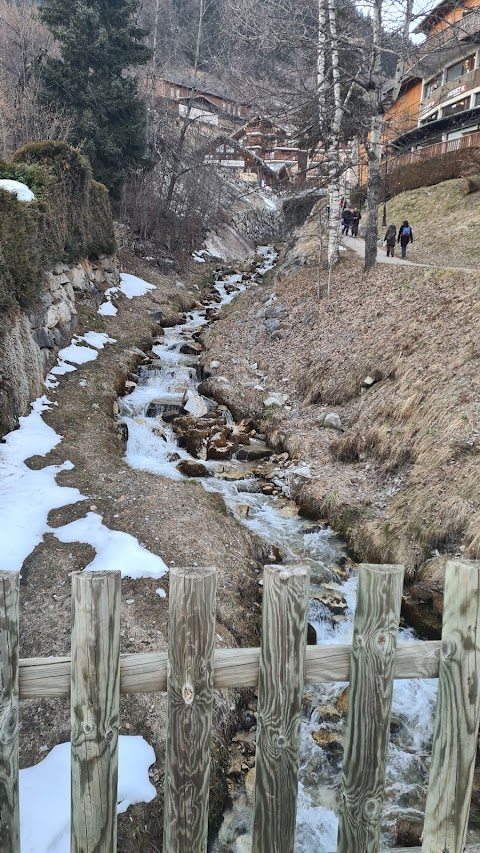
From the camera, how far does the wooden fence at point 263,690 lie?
1.77 meters

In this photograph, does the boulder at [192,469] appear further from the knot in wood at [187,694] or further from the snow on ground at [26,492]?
the knot in wood at [187,694]

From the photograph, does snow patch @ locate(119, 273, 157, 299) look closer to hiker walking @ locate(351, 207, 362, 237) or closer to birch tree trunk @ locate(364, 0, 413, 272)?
birch tree trunk @ locate(364, 0, 413, 272)

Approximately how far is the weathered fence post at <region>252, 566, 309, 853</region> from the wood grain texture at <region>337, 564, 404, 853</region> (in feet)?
0.69

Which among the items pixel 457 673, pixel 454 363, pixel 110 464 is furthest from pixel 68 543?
pixel 454 363

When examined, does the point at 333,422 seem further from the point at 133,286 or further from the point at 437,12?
the point at 437,12

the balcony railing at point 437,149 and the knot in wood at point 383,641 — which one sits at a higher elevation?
the balcony railing at point 437,149

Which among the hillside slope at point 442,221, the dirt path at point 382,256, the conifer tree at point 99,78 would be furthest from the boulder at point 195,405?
the conifer tree at point 99,78

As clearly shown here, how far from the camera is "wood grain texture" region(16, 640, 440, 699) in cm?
180

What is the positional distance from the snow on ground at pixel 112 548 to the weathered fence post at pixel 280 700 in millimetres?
4094

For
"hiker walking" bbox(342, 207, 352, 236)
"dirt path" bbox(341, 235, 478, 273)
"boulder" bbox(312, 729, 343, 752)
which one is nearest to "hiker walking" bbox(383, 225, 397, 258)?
"dirt path" bbox(341, 235, 478, 273)

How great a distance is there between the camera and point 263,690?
1.84 meters

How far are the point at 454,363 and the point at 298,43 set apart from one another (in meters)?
Answer: 11.5

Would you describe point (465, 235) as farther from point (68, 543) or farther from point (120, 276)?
point (68, 543)

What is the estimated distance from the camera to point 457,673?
190 centimetres
